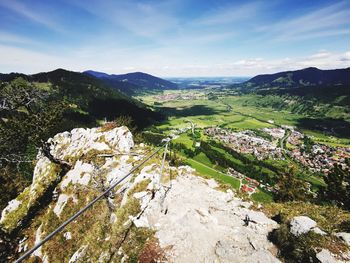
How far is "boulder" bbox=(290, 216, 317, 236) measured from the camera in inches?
681

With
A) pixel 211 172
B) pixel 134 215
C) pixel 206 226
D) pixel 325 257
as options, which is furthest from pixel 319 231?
pixel 211 172

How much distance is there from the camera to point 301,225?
1772 centimetres

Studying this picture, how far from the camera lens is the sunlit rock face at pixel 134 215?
18.5 m

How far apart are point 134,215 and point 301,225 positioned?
50.1 ft

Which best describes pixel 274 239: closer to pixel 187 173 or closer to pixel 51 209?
pixel 187 173

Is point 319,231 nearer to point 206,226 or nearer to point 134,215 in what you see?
point 206,226

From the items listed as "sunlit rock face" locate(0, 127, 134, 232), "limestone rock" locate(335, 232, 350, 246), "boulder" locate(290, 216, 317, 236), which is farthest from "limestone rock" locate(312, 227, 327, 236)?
"sunlit rock face" locate(0, 127, 134, 232)

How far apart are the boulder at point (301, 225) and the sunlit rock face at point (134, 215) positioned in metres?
2.49

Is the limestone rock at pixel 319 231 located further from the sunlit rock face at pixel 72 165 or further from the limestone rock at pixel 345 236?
the sunlit rock face at pixel 72 165

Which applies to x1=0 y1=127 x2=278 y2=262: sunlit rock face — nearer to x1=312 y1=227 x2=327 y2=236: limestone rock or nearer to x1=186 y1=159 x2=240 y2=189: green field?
x1=312 y1=227 x2=327 y2=236: limestone rock

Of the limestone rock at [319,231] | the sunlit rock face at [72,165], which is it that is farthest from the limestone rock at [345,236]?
the sunlit rock face at [72,165]

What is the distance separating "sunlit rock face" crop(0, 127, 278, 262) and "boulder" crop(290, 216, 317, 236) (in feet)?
8.16

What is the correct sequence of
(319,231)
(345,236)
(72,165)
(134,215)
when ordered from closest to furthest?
(345,236), (319,231), (134,215), (72,165)

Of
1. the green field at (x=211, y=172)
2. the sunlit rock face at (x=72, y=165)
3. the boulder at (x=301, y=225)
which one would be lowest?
the green field at (x=211, y=172)
